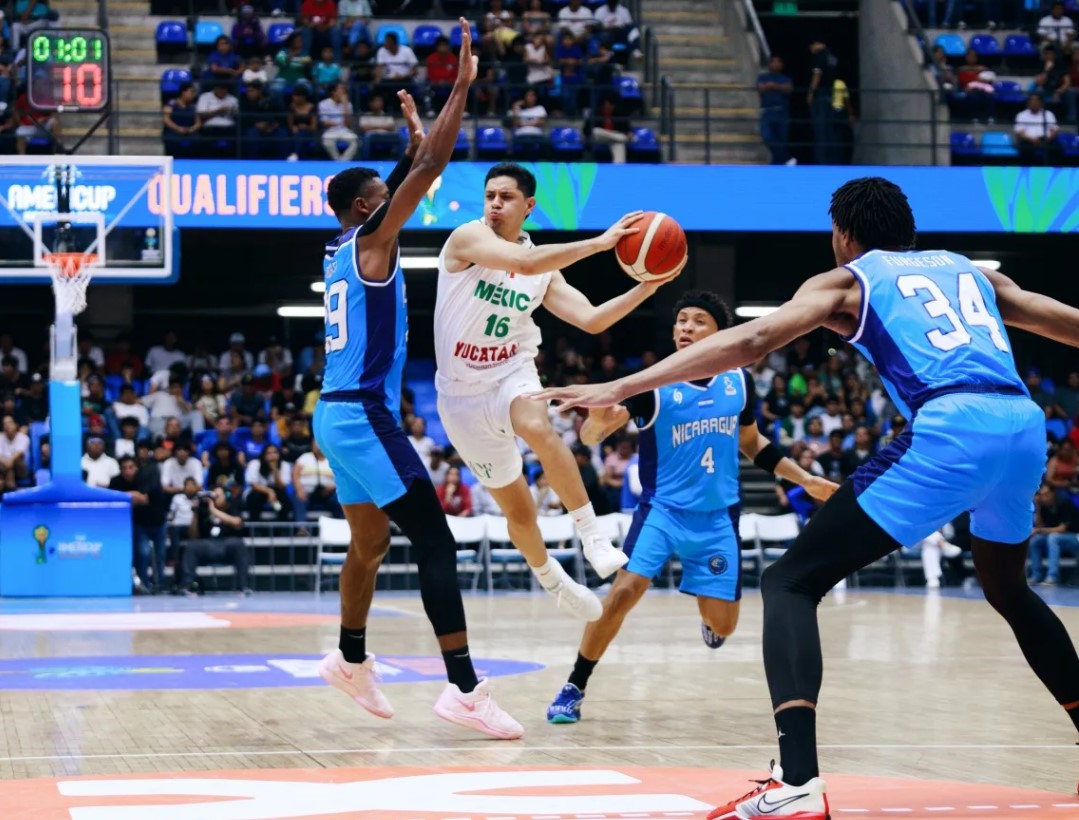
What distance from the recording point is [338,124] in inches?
830

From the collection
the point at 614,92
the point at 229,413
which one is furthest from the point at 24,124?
the point at 614,92

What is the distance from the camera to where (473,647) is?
11.2m

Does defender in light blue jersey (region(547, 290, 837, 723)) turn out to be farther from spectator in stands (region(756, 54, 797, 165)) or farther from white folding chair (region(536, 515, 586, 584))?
spectator in stands (region(756, 54, 797, 165))

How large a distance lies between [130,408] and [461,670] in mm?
14358

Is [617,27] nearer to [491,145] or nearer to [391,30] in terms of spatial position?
[391,30]

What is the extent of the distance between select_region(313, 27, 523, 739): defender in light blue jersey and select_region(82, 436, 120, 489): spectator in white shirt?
12.2 metres

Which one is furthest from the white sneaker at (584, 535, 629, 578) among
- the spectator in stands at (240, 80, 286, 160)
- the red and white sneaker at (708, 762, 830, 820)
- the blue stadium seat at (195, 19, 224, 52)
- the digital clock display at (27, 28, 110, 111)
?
the blue stadium seat at (195, 19, 224, 52)

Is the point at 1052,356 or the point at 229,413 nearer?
the point at 229,413

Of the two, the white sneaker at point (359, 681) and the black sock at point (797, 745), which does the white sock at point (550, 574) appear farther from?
the black sock at point (797, 745)

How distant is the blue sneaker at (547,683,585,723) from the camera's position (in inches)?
276

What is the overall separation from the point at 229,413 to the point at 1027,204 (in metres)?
11.4

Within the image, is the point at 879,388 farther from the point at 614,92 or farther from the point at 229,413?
the point at 229,413

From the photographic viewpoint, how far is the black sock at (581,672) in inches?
285

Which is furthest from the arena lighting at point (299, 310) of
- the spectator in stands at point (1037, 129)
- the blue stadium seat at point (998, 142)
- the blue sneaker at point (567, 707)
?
the blue sneaker at point (567, 707)
